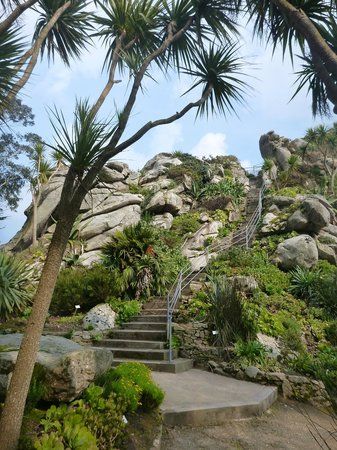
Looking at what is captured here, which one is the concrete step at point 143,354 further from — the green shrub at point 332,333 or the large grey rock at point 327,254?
the large grey rock at point 327,254

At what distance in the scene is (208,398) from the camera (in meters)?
5.16

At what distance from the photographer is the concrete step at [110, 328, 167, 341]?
26.4ft

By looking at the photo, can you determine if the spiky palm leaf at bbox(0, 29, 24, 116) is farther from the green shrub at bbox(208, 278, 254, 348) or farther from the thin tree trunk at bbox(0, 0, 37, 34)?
the green shrub at bbox(208, 278, 254, 348)

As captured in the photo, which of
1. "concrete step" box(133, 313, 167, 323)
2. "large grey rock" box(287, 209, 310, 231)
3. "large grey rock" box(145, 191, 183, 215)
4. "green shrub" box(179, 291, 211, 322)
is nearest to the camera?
"green shrub" box(179, 291, 211, 322)

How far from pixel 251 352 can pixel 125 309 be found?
361 cm

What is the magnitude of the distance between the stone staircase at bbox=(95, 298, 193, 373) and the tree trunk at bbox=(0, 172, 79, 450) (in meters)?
4.23

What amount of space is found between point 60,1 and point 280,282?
8585 mm

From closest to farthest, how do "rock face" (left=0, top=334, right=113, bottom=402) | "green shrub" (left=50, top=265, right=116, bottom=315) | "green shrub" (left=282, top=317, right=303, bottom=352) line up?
"rock face" (left=0, top=334, right=113, bottom=402), "green shrub" (left=282, top=317, right=303, bottom=352), "green shrub" (left=50, top=265, right=116, bottom=315)

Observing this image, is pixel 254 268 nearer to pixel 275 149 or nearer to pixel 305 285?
pixel 305 285

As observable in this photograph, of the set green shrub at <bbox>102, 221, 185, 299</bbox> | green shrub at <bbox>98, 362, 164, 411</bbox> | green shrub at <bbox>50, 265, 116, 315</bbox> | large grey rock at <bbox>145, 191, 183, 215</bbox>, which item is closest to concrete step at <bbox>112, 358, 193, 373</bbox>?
green shrub at <bbox>98, 362, 164, 411</bbox>

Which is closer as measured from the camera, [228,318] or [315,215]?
[228,318]

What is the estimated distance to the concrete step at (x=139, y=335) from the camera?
804 cm

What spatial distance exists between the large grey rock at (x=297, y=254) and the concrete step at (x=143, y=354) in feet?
16.5

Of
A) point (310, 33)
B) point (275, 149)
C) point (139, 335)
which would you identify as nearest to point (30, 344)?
point (310, 33)
